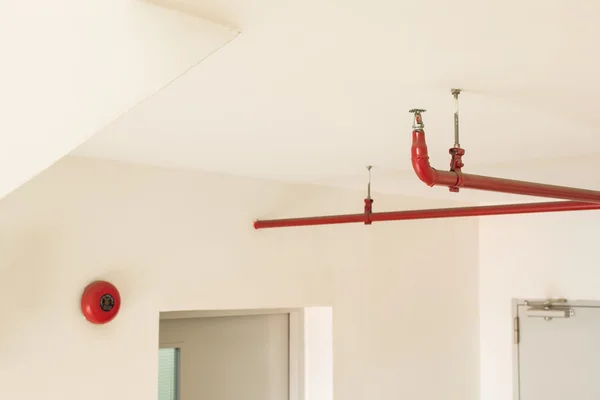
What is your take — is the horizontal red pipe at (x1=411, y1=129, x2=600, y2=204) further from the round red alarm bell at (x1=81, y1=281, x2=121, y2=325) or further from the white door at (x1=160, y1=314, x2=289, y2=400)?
the white door at (x1=160, y1=314, x2=289, y2=400)

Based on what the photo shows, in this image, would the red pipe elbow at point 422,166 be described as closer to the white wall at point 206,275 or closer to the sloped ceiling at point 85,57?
the sloped ceiling at point 85,57

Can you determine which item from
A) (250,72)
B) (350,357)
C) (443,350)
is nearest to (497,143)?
(250,72)

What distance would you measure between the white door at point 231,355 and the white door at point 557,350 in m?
1.73

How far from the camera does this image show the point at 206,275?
3.84 metres

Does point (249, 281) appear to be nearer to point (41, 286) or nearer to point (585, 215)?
point (41, 286)

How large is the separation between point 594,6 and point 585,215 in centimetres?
363

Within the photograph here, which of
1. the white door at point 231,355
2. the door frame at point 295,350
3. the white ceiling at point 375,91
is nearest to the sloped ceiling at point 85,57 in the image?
the white ceiling at point 375,91

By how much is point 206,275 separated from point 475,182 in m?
1.93

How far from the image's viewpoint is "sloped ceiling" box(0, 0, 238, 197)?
158 centimetres

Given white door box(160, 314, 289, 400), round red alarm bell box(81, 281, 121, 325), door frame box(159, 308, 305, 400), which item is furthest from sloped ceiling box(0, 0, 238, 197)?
door frame box(159, 308, 305, 400)

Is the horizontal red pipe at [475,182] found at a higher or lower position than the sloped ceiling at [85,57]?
lower

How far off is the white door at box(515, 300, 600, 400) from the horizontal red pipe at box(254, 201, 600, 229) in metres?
2.08

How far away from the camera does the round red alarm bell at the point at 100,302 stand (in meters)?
3.29

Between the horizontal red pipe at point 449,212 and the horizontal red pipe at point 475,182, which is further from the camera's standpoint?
the horizontal red pipe at point 449,212
